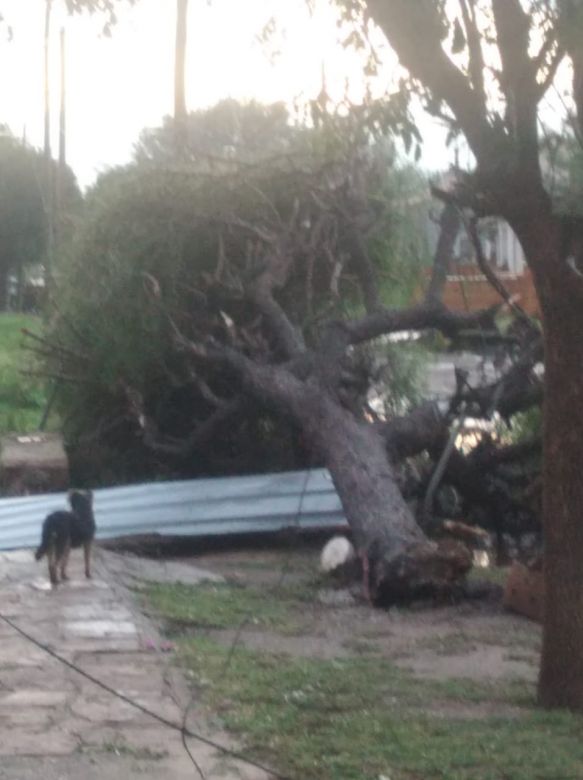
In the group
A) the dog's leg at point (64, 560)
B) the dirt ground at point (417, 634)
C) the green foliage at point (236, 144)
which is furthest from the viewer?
the green foliage at point (236, 144)

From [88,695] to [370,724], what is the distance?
4.82 feet

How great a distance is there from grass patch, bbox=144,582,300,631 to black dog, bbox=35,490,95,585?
0.62m

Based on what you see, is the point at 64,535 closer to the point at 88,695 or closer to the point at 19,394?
the point at 88,695

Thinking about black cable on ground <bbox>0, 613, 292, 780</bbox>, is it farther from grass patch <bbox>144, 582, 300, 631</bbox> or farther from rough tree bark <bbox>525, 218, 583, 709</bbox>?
rough tree bark <bbox>525, 218, 583, 709</bbox>

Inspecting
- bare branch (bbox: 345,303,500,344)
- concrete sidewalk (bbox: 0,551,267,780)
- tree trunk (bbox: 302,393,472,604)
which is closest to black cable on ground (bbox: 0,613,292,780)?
concrete sidewalk (bbox: 0,551,267,780)

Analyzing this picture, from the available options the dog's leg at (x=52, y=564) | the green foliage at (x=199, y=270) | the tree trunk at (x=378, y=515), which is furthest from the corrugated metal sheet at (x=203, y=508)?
the dog's leg at (x=52, y=564)

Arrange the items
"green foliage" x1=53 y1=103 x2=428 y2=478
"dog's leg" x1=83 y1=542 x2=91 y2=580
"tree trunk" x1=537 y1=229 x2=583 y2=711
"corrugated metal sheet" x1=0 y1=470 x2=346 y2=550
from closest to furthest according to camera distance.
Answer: "tree trunk" x1=537 y1=229 x2=583 y2=711 → "dog's leg" x1=83 y1=542 x2=91 y2=580 → "corrugated metal sheet" x1=0 y1=470 x2=346 y2=550 → "green foliage" x1=53 y1=103 x2=428 y2=478

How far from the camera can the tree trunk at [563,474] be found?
22.5 feet

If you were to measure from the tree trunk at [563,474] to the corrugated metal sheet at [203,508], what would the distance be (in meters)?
6.51

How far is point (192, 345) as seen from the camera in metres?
13.0

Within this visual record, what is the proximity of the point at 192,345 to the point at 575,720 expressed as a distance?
6925 millimetres

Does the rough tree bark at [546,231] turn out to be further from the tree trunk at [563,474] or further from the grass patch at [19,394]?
the grass patch at [19,394]

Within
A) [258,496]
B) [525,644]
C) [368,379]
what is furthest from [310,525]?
[525,644]

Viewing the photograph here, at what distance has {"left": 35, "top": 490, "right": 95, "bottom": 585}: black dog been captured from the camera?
32.8 ft
